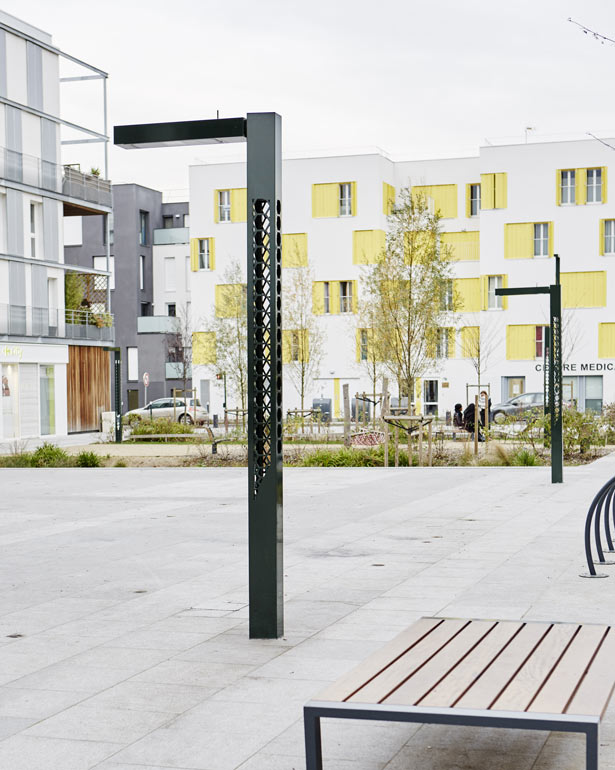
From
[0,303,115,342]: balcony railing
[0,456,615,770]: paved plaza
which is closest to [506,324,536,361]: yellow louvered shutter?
[0,303,115,342]: balcony railing

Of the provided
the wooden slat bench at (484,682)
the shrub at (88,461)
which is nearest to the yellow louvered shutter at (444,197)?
the shrub at (88,461)

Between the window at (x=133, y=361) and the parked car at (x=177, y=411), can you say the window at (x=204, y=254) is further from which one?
the window at (x=133, y=361)

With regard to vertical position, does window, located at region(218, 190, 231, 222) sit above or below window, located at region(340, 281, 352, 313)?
above

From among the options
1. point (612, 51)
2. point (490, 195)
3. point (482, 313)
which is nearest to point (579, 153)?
point (490, 195)

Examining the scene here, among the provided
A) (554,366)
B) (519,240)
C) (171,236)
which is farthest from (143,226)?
(554,366)

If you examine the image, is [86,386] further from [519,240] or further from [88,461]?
[88,461]

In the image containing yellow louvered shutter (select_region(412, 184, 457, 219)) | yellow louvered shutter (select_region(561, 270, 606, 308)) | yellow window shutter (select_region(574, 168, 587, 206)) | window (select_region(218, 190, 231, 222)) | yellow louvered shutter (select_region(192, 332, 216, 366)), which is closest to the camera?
yellow louvered shutter (select_region(561, 270, 606, 308))

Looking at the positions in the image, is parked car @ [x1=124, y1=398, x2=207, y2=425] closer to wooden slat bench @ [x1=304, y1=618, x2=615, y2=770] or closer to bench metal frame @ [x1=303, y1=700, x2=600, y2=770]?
wooden slat bench @ [x1=304, y1=618, x2=615, y2=770]

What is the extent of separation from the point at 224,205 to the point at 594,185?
20.0 meters

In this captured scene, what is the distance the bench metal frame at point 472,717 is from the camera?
3.55 metres

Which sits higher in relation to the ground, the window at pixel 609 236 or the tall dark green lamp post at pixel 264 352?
the window at pixel 609 236

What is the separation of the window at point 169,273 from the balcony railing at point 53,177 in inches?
902

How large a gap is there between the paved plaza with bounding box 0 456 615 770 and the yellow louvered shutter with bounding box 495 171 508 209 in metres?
41.9

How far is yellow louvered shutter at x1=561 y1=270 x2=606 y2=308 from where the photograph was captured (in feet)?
181
